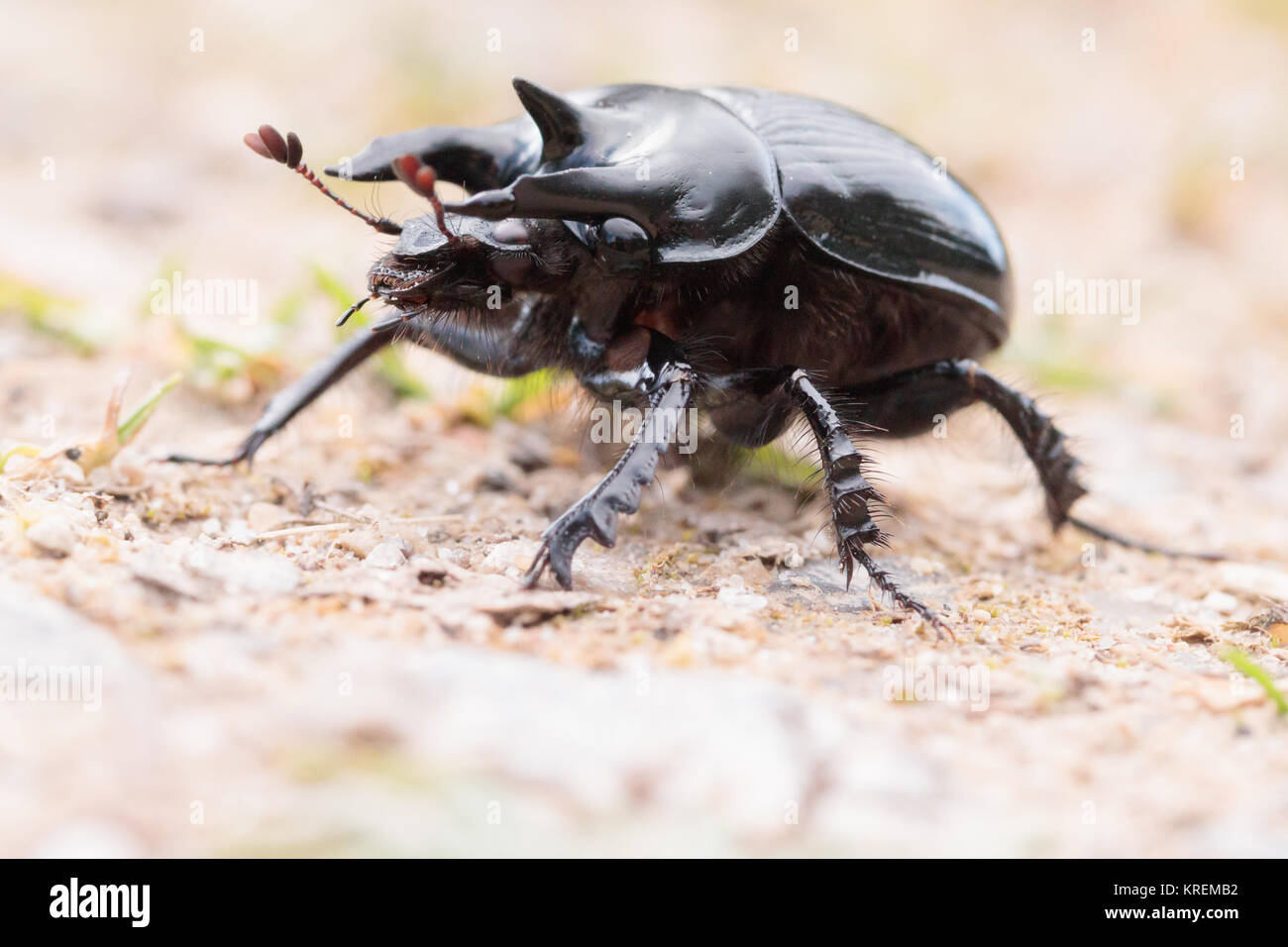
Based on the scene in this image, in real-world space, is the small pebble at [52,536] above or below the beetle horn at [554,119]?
below

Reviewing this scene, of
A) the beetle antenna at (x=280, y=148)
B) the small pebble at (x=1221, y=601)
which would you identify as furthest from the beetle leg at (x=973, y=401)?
the beetle antenna at (x=280, y=148)

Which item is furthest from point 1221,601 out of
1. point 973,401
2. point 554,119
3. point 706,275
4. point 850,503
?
point 554,119

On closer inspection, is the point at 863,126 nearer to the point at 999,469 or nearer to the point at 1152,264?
the point at 999,469

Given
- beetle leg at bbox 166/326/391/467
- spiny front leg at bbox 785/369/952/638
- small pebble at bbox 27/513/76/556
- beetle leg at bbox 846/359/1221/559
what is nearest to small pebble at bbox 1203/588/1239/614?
beetle leg at bbox 846/359/1221/559

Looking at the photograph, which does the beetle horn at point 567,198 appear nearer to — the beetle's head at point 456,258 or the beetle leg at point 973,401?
the beetle's head at point 456,258

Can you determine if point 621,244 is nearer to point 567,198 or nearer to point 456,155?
point 567,198

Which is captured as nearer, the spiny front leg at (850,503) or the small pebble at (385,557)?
the small pebble at (385,557)
